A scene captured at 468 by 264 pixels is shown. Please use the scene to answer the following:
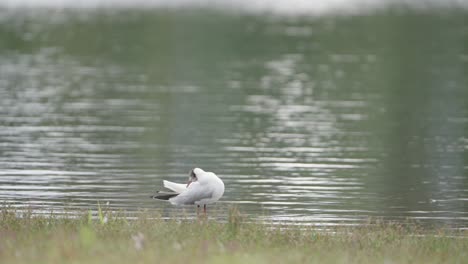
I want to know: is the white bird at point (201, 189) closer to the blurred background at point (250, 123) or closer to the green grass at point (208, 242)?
the green grass at point (208, 242)

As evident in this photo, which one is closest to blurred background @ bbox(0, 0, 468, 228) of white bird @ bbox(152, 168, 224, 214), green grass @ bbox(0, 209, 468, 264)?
white bird @ bbox(152, 168, 224, 214)

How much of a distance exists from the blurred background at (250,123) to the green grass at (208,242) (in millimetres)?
2185

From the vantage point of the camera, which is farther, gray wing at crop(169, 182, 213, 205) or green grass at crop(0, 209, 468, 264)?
gray wing at crop(169, 182, 213, 205)

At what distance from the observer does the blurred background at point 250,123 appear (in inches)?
871

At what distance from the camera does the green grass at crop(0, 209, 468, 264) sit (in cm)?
1315

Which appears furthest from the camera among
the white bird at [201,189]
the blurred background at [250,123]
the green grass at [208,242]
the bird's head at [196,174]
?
the blurred background at [250,123]

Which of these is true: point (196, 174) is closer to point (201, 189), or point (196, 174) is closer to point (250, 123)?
point (201, 189)

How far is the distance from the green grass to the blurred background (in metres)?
2.19

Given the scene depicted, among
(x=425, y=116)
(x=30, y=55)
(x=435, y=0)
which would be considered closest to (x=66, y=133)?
(x=425, y=116)

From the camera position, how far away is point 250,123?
33.3m

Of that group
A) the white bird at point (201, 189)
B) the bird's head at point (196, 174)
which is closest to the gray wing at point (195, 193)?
the white bird at point (201, 189)

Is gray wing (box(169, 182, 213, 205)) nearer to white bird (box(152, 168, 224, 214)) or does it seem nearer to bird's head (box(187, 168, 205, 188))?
white bird (box(152, 168, 224, 214))

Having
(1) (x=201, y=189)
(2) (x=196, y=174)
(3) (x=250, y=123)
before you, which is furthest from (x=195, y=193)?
(3) (x=250, y=123)

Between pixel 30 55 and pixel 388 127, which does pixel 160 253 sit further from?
pixel 30 55
